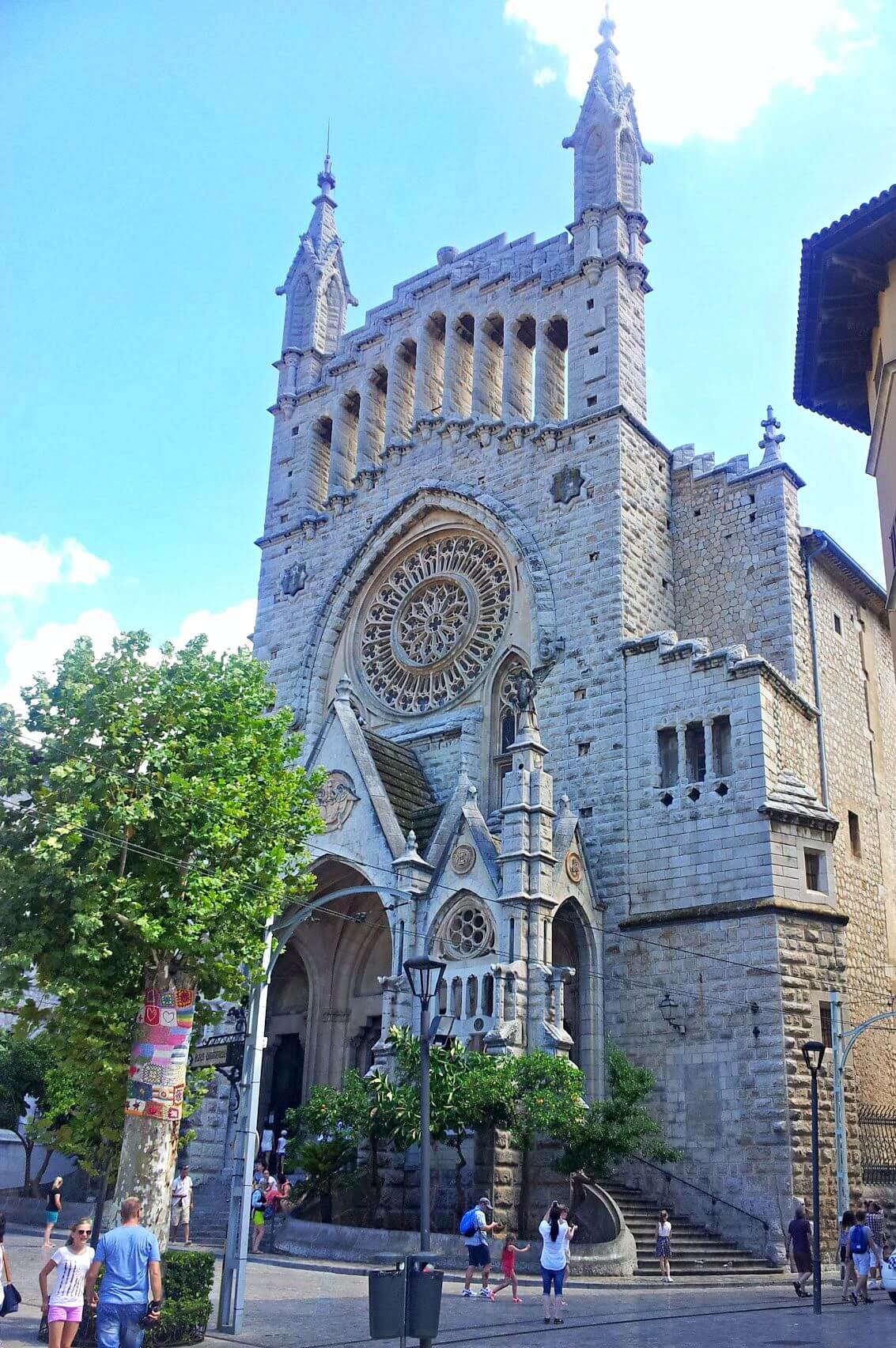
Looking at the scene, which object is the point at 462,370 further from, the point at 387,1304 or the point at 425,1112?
the point at 387,1304

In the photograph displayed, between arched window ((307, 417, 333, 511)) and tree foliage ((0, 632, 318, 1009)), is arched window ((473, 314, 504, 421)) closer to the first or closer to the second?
arched window ((307, 417, 333, 511))

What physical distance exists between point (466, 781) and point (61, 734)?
1069 cm

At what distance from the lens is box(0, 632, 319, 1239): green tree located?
1437 centimetres

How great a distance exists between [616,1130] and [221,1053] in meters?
7.63

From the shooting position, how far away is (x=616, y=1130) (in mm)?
19500

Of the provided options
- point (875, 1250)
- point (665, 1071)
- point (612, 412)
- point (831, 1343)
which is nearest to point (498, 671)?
point (612, 412)

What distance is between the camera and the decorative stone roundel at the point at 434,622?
30344 millimetres

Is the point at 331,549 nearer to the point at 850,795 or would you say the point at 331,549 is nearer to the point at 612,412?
the point at 612,412

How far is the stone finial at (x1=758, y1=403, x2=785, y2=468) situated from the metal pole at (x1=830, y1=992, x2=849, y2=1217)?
1280 cm

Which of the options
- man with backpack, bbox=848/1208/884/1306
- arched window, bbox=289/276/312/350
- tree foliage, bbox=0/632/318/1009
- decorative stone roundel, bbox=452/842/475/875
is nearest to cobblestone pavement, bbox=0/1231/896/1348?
man with backpack, bbox=848/1208/884/1306

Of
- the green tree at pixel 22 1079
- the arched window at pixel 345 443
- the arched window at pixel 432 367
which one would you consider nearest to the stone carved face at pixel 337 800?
the green tree at pixel 22 1079

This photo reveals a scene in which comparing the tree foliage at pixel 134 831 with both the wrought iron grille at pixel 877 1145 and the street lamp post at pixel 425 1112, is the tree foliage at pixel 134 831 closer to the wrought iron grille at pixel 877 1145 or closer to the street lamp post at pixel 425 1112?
the street lamp post at pixel 425 1112

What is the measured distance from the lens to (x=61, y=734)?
603 inches

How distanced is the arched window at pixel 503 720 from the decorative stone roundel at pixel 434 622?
60cm
